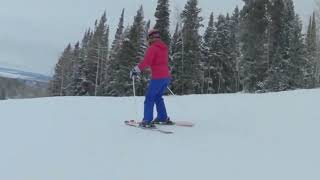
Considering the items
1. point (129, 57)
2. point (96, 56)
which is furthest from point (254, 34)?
point (96, 56)

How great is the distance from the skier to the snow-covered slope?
0.48 metres

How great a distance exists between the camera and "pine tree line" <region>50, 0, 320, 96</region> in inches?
1464

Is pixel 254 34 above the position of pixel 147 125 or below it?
above

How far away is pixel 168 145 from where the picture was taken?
268 inches

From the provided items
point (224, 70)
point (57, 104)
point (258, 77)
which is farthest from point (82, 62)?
point (57, 104)

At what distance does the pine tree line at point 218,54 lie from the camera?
37.2m

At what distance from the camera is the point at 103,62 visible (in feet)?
201

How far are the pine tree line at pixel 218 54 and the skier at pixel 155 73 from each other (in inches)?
1041

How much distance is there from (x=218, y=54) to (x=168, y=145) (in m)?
44.2

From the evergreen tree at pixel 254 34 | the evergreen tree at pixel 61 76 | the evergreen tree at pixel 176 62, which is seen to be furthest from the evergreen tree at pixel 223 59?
the evergreen tree at pixel 61 76

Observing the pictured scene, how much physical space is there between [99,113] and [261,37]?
28351 mm

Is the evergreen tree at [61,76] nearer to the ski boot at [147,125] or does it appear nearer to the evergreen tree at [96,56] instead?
the evergreen tree at [96,56]

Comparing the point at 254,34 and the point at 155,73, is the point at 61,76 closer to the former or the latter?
the point at 254,34

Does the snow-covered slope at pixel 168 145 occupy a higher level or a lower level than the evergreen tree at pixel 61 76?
lower
